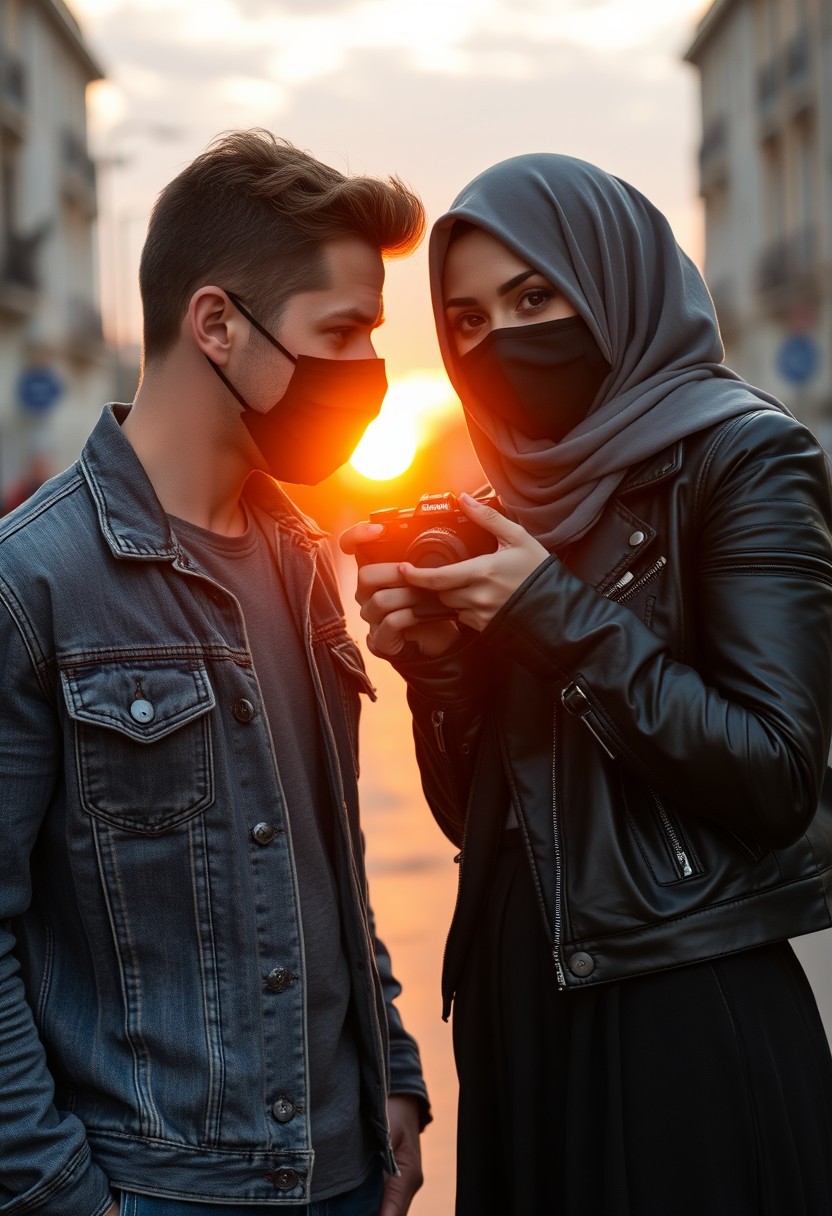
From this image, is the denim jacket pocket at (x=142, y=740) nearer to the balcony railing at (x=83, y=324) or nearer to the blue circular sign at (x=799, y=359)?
the blue circular sign at (x=799, y=359)

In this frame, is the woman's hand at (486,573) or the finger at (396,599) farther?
the finger at (396,599)

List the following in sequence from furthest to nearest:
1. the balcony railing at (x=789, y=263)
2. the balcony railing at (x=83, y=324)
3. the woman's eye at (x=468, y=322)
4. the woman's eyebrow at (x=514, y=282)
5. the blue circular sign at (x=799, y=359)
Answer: the balcony railing at (x=83, y=324) → the balcony railing at (x=789, y=263) → the blue circular sign at (x=799, y=359) → the woman's eye at (x=468, y=322) → the woman's eyebrow at (x=514, y=282)

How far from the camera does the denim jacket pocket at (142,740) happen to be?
83.8 inches

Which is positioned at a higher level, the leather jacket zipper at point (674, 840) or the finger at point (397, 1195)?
the leather jacket zipper at point (674, 840)

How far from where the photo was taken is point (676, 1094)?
2.27 m

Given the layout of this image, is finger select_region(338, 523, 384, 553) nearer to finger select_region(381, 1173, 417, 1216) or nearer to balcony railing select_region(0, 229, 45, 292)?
finger select_region(381, 1173, 417, 1216)

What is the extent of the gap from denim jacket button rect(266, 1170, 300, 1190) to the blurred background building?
84.7 feet

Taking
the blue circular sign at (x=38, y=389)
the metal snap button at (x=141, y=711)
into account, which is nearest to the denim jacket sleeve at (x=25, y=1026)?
the metal snap button at (x=141, y=711)

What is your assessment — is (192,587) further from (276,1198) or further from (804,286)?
(804,286)

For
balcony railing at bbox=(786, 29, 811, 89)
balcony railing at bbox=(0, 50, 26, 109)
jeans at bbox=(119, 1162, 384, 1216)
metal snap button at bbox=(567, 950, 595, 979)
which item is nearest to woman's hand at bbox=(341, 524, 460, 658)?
metal snap button at bbox=(567, 950, 595, 979)

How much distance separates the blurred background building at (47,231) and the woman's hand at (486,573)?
25693 mm

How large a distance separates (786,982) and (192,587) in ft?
3.80

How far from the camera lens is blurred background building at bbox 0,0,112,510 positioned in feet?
103

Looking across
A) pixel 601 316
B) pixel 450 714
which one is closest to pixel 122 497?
pixel 450 714
